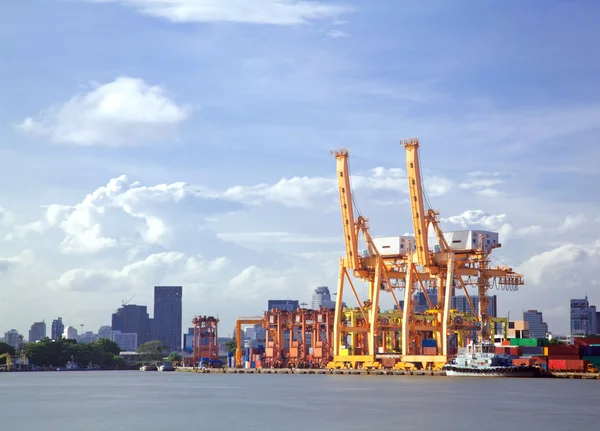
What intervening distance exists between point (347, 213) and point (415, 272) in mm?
11468

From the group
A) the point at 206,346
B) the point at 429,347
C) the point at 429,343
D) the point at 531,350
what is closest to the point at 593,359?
the point at 531,350

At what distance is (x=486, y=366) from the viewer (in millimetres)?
113438

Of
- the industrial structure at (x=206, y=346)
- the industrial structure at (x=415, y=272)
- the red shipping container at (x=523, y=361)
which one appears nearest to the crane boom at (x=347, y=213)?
the industrial structure at (x=415, y=272)

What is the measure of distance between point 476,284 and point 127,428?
74941 mm

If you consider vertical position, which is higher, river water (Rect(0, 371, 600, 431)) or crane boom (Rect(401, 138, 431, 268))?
crane boom (Rect(401, 138, 431, 268))

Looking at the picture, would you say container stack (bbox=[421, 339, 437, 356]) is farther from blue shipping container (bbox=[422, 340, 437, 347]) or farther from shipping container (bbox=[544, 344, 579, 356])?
shipping container (bbox=[544, 344, 579, 356])

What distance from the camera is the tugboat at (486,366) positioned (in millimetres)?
113188

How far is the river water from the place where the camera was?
57188 mm

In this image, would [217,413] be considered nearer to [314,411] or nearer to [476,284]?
[314,411]

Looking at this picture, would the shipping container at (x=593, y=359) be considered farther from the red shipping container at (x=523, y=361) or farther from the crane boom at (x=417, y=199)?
the crane boom at (x=417, y=199)

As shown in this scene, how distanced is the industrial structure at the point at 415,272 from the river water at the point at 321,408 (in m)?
25.9

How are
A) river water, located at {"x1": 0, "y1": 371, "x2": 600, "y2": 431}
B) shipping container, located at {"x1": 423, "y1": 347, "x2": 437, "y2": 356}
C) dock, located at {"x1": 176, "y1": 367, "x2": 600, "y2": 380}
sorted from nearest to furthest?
river water, located at {"x1": 0, "y1": 371, "x2": 600, "y2": 431} < dock, located at {"x1": 176, "y1": 367, "x2": 600, "y2": 380} < shipping container, located at {"x1": 423, "y1": 347, "x2": 437, "y2": 356}

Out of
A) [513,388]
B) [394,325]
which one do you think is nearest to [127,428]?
[513,388]

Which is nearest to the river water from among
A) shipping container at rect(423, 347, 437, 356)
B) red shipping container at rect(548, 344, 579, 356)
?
red shipping container at rect(548, 344, 579, 356)
